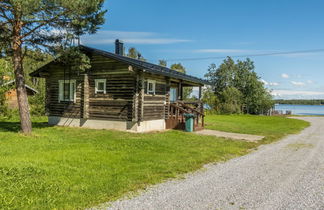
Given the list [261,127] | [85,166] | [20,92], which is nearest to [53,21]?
[20,92]

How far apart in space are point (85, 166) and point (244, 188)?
3.72 m

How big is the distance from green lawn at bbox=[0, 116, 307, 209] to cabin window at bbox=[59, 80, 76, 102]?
4989mm

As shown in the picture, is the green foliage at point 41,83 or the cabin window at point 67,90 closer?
the green foliage at point 41,83

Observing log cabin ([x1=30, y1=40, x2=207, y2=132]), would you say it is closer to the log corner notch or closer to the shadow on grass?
the log corner notch

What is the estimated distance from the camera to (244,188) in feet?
16.1

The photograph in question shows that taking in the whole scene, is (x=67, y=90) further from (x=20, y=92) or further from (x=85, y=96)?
(x=20, y=92)

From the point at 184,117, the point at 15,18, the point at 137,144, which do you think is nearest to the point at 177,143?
the point at 137,144

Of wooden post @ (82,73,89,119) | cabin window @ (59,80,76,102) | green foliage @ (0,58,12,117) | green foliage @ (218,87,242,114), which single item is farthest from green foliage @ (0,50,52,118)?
green foliage @ (218,87,242,114)

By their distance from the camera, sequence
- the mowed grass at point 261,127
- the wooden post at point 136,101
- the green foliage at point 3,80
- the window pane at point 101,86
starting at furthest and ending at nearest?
1. the green foliage at point 3,80
2. the mowed grass at point 261,127
3. the window pane at point 101,86
4. the wooden post at point 136,101

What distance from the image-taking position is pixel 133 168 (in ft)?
20.0

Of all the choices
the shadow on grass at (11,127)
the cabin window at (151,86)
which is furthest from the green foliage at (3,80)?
the cabin window at (151,86)

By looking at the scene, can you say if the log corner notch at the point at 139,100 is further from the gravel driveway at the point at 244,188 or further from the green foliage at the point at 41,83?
the gravel driveway at the point at 244,188

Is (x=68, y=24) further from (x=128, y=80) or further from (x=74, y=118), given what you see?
(x=74, y=118)

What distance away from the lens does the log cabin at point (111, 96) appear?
41.9 ft
